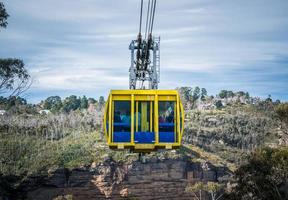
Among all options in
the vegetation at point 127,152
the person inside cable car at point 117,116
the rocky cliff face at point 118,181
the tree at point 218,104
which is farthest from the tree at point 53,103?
the person inside cable car at point 117,116

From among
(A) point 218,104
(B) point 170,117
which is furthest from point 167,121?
(A) point 218,104

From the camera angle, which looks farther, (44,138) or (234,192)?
(44,138)

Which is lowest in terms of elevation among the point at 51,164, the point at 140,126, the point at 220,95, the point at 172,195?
the point at 172,195

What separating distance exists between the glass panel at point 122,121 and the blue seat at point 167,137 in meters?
1.06

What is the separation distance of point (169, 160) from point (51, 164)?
17839mm

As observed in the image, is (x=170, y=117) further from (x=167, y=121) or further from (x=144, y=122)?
(x=144, y=122)

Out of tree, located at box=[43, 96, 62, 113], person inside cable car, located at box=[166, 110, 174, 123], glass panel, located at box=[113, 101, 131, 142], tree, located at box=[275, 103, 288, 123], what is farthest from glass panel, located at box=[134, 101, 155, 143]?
tree, located at box=[43, 96, 62, 113]

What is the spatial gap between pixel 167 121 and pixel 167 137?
539mm

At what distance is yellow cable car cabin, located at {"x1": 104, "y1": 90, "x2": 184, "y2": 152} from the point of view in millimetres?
Result: 15719

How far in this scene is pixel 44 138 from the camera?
86.1m

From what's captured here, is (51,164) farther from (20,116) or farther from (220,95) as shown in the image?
(220,95)

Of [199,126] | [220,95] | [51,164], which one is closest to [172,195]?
[51,164]

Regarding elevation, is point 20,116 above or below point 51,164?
above

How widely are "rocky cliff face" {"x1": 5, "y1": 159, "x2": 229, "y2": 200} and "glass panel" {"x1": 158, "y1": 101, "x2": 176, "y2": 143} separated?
54206 millimetres
